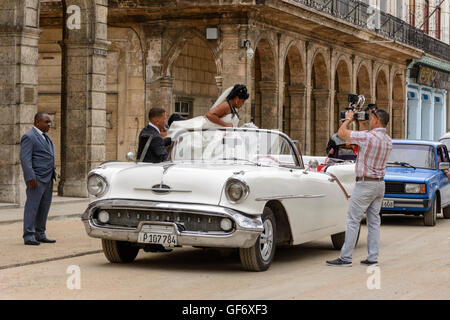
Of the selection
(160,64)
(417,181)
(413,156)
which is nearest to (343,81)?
(160,64)

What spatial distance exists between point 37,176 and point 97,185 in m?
2.34

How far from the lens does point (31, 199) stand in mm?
11094

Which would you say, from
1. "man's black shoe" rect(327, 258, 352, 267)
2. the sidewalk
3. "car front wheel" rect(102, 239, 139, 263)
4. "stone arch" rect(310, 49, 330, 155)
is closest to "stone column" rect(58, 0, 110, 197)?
the sidewalk

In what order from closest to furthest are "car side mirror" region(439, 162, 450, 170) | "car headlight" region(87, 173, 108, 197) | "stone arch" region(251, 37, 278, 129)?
"car headlight" region(87, 173, 108, 197) < "car side mirror" region(439, 162, 450, 170) < "stone arch" region(251, 37, 278, 129)

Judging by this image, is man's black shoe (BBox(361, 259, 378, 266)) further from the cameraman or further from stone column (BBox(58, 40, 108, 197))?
stone column (BBox(58, 40, 108, 197))

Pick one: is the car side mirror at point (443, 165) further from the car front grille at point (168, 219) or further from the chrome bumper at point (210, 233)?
the car front grille at point (168, 219)

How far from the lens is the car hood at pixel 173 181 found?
8570 mm

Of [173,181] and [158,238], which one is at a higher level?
[173,181]

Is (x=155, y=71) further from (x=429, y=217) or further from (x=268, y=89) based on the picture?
(x=429, y=217)

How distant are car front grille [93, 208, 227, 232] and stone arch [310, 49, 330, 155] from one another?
21425mm

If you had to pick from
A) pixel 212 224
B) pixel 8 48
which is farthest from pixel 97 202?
pixel 8 48

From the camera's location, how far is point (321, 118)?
3088cm

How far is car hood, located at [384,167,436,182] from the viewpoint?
15367mm

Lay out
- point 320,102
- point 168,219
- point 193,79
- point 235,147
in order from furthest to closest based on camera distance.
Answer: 1. point 320,102
2. point 193,79
3. point 235,147
4. point 168,219
